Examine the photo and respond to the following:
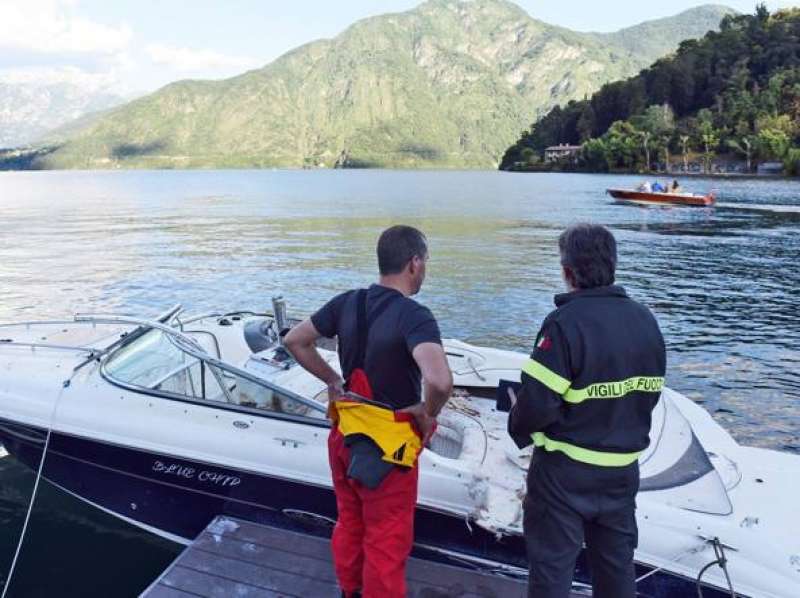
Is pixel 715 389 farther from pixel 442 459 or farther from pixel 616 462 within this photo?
pixel 616 462

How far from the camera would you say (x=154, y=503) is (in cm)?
530

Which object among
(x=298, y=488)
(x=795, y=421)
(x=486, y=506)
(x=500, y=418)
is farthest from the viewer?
(x=795, y=421)

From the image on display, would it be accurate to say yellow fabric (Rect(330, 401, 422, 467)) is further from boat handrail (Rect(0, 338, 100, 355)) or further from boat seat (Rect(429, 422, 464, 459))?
boat handrail (Rect(0, 338, 100, 355))

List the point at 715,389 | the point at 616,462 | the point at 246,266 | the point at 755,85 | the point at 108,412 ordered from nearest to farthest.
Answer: the point at 616,462 < the point at 108,412 < the point at 715,389 < the point at 246,266 < the point at 755,85

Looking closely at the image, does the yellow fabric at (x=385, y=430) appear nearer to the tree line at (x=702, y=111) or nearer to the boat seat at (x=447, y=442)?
the boat seat at (x=447, y=442)

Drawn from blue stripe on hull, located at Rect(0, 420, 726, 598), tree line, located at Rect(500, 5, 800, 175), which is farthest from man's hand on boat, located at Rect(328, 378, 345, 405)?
tree line, located at Rect(500, 5, 800, 175)

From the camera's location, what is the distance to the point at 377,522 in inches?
134

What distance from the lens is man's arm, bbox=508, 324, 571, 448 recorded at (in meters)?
2.87

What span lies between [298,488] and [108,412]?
1.70 m

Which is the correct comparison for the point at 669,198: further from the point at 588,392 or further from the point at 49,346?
the point at 588,392

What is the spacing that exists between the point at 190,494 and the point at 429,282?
14766 mm

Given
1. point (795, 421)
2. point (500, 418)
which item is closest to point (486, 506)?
point (500, 418)

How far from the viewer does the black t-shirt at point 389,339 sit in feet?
10.4

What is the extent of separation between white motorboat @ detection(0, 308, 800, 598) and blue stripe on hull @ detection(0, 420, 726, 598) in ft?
0.04
